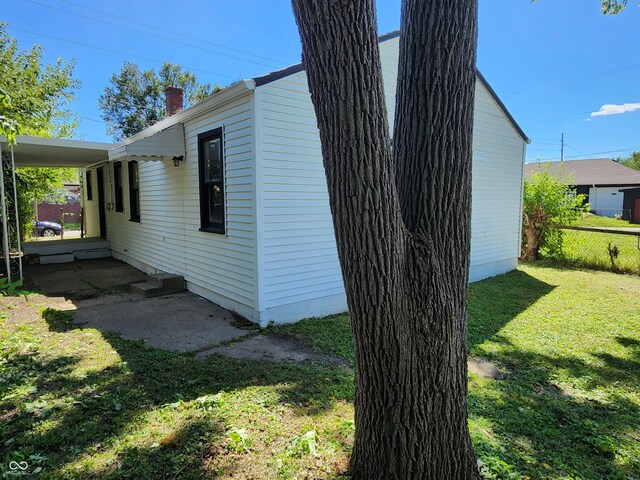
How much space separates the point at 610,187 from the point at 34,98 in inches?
1468

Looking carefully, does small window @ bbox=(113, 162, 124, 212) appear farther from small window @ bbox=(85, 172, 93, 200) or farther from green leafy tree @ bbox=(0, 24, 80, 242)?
small window @ bbox=(85, 172, 93, 200)

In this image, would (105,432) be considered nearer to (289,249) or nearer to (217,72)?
(289,249)

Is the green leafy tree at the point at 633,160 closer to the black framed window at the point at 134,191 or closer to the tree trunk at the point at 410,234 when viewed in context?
the black framed window at the point at 134,191

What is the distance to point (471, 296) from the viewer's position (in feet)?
24.8

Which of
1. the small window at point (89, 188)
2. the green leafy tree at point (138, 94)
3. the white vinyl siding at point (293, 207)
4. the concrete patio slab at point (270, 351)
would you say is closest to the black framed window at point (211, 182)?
the white vinyl siding at point (293, 207)

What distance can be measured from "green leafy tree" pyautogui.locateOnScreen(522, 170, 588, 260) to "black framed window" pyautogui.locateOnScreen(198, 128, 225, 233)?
946 centimetres

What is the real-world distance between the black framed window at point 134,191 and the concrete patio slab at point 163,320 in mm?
3502

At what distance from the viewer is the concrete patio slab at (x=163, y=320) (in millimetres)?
4812

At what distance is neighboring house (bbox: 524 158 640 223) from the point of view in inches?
1135

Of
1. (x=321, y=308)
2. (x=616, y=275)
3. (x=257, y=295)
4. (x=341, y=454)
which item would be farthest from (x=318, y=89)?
(x=616, y=275)

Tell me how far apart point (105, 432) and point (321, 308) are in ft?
12.6

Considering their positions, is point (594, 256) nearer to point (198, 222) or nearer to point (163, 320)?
point (198, 222)

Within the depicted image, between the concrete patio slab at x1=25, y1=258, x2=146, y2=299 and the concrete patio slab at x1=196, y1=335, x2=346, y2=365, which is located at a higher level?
the concrete patio slab at x1=25, y1=258, x2=146, y2=299

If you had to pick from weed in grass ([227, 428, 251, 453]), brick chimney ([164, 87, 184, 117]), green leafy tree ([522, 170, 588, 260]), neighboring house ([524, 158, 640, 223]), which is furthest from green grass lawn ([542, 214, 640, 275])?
neighboring house ([524, 158, 640, 223])
